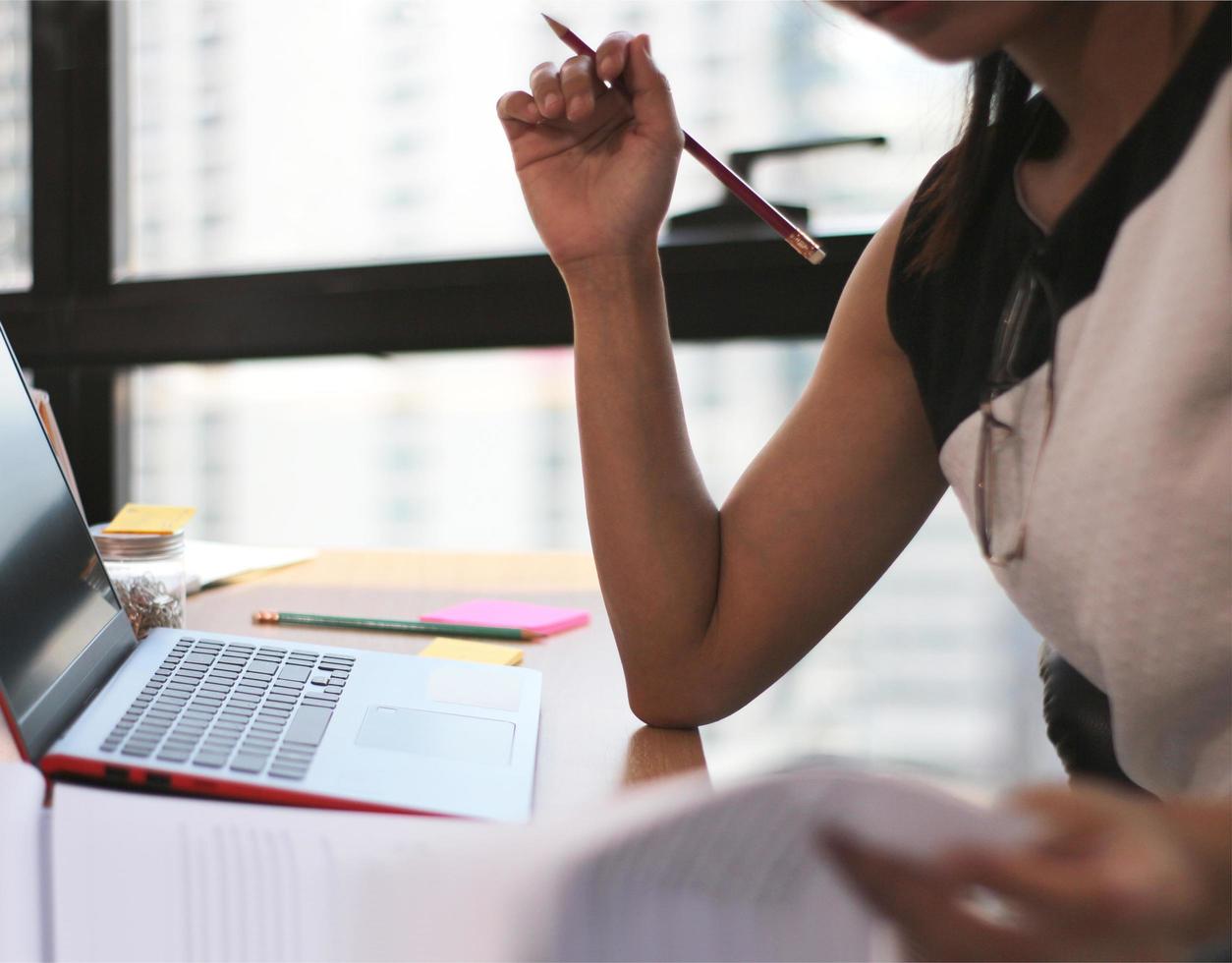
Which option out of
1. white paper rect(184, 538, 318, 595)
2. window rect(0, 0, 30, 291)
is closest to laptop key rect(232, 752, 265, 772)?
white paper rect(184, 538, 318, 595)

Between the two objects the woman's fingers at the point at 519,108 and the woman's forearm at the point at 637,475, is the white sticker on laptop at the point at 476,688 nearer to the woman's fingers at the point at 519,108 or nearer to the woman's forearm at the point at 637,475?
the woman's forearm at the point at 637,475

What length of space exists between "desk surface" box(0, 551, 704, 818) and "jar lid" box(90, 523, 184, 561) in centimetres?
9

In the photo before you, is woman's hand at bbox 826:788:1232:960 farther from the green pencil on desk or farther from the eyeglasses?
the green pencil on desk

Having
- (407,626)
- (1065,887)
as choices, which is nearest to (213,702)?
(407,626)

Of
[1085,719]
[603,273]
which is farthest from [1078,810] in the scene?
[603,273]

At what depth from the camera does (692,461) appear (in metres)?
0.76

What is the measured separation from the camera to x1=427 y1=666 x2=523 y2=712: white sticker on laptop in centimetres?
63

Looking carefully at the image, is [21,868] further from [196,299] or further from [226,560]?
[196,299]

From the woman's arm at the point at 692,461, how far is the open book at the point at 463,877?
1.26ft

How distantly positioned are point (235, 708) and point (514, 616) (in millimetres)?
426

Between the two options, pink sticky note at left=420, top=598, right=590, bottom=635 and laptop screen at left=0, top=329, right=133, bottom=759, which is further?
pink sticky note at left=420, top=598, right=590, bottom=635

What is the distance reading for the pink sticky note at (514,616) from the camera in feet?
3.02

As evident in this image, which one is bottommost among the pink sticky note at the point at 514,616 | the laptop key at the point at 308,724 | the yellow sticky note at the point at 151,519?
the pink sticky note at the point at 514,616

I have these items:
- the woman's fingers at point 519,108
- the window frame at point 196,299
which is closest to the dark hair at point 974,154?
the woman's fingers at point 519,108
